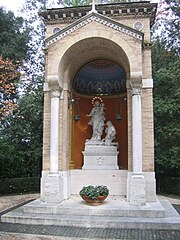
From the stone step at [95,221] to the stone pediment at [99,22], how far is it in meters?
6.39

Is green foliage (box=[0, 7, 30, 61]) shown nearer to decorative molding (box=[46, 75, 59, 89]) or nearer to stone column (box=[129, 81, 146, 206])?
decorative molding (box=[46, 75, 59, 89])

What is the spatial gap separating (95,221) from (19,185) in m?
9.82

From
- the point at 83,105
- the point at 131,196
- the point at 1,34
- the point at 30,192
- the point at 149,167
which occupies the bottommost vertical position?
the point at 30,192

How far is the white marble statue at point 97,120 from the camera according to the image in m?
13.2

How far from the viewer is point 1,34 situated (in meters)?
17.8

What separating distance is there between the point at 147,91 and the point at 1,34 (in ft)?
35.6

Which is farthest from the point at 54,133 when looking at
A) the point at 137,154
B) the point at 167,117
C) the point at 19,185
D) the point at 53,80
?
the point at 167,117

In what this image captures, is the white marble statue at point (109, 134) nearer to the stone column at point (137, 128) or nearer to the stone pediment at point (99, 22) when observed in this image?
the stone column at point (137, 128)

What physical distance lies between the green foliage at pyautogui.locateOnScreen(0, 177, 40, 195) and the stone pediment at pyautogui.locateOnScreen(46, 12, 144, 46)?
30.2ft

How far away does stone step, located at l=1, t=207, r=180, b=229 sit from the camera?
324 inches

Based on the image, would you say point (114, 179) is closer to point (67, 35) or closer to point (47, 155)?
point (47, 155)

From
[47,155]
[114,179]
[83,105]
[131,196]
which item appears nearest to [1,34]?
[83,105]

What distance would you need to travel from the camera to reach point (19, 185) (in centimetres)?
1720

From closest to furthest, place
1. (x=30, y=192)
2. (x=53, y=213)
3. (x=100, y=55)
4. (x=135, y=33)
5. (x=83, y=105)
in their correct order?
1. (x=53, y=213)
2. (x=135, y=33)
3. (x=100, y=55)
4. (x=83, y=105)
5. (x=30, y=192)
